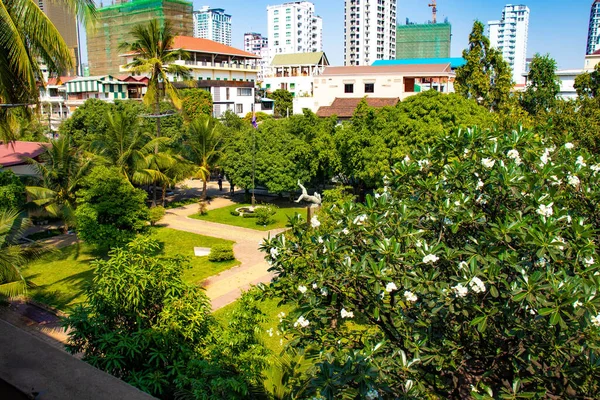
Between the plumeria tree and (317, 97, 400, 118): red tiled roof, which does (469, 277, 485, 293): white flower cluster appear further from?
(317, 97, 400, 118): red tiled roof

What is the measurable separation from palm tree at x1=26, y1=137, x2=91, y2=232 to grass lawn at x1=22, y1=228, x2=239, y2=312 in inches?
75.8

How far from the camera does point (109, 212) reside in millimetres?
18531

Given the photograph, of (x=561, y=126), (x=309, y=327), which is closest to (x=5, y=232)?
(x=309, y=327)

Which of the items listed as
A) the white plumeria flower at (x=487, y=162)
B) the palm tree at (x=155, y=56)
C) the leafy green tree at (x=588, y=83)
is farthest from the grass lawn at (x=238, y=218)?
the white plumeria flower at (x=487, y=162)

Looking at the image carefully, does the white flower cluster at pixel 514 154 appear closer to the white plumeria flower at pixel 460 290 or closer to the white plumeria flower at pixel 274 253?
the white plumeria flower at pixel 460 290

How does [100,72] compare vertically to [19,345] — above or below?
above

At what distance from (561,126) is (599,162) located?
1821 centimetres

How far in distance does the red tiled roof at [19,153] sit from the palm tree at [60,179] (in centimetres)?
428

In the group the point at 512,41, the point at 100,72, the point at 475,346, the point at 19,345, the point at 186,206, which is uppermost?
the point at 512,41

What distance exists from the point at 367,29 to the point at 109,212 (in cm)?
10924

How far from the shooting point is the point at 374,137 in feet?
84.5

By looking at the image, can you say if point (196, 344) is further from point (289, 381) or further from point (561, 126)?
point (561, 126)

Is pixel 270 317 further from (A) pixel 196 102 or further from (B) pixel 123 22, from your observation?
(B) pixel 123 22

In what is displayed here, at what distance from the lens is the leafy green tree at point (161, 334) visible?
7.21 meters
